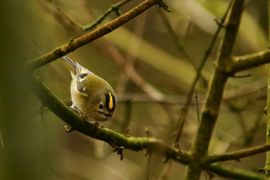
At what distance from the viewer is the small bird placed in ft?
6.59

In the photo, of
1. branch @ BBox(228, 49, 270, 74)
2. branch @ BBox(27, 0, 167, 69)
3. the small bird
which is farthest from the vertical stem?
branch @ BBox(27, 0, 167, 69)

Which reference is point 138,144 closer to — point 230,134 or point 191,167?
point 191,167

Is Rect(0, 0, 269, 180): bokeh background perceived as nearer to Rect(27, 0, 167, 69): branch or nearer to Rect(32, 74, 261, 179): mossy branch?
Rect(32, 74, 261, 179): mossy branch

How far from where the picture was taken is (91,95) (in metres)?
2.13

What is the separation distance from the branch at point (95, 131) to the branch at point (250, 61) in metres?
0.40

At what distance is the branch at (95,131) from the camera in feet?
4.54

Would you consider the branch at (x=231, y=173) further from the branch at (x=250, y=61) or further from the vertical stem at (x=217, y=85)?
the branch at (x=250, y=61)

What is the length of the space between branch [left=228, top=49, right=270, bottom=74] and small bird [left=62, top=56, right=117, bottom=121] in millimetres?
556

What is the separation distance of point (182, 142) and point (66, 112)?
2830mm

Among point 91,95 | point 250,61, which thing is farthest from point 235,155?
point 91,95

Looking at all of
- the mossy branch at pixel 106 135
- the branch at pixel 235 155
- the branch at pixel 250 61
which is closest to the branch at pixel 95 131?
the mossy branch at pixel 106 135

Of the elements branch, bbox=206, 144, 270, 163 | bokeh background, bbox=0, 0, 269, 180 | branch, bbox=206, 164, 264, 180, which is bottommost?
bokeh background, bbox=0, 0, 269, 180

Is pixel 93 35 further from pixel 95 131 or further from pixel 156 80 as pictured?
pixel 156 80

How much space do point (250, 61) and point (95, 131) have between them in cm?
90
